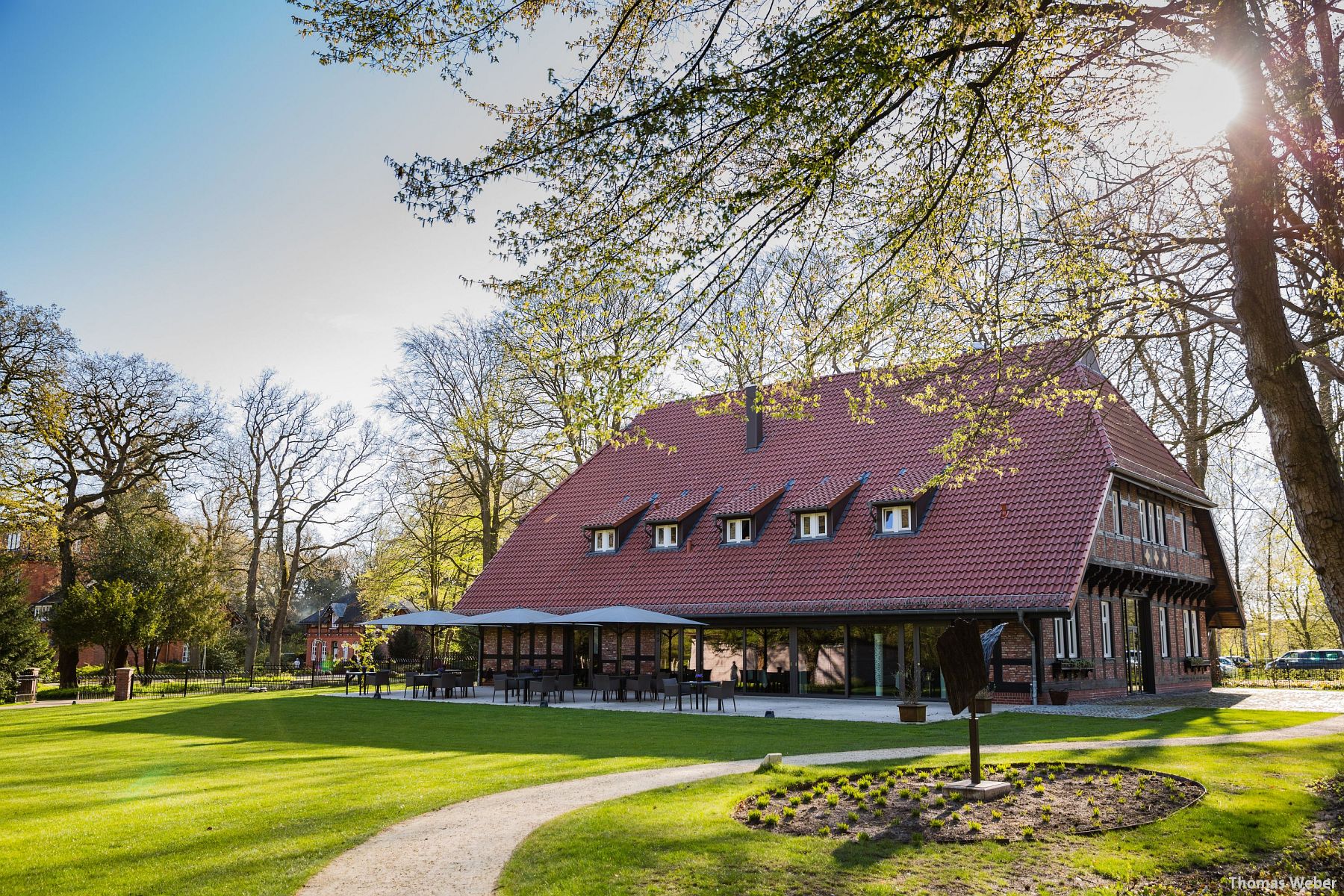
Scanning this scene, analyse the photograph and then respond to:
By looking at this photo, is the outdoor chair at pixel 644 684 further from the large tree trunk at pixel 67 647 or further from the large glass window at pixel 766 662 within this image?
the large tree trunk at pixel 67 647

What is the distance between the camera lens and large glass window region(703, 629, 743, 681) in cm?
2569

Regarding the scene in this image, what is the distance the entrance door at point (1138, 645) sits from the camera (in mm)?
25125

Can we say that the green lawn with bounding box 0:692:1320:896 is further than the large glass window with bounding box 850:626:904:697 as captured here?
No

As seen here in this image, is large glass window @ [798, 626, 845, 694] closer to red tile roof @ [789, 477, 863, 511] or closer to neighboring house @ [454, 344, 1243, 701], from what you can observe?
neighboring house @ [454, 344, 1243, 701]

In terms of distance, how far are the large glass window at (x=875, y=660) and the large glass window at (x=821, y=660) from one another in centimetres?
33

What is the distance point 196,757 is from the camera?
13.1m

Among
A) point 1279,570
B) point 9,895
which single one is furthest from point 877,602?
point 1279,570

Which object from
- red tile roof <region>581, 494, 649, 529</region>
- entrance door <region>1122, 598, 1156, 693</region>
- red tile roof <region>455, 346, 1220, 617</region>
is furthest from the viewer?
red tile roof <region>581, 494, 649, 529</region>

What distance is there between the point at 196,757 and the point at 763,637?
1501 centimetres

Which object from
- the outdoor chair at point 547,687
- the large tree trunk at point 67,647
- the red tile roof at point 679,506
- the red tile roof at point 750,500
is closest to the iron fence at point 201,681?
the large tree trunk at point 67,647

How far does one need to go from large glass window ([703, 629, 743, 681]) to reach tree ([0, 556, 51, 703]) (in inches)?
693

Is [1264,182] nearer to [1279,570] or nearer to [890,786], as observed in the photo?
[890,786]

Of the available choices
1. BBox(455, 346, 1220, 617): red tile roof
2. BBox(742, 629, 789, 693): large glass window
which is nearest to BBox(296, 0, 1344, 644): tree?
BBox(455, 346, 1220, 617): red tile roof

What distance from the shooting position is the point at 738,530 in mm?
26797
